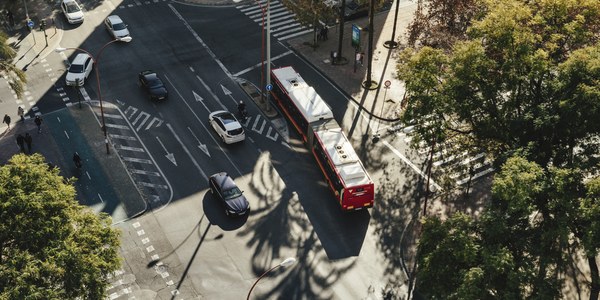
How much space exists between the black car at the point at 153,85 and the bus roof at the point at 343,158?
17.5m

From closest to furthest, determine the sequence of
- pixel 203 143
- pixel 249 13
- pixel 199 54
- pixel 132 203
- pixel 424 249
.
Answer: pixel 424 249 < pixel 132 203 < pixel 203 143 < pixel 199 54 < pixel 249 13

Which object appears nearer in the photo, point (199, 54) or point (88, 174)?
point (88, 174)

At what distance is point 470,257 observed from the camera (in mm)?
36062

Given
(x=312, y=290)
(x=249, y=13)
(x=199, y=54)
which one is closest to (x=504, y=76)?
(x=312, y=290)

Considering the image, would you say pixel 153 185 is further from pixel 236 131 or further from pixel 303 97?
pixel 303 97

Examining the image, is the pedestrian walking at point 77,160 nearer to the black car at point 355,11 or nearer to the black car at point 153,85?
the black car at point 153,85

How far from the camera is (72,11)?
7612cm

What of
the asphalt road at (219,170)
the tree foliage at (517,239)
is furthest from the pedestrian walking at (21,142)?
the tree foliage at (517,239)

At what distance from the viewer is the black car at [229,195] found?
5150 centimetres

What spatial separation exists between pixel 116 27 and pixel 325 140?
106 feet

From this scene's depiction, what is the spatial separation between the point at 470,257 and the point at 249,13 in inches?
2029

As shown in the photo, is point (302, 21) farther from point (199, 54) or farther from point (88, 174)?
point (88, 174)

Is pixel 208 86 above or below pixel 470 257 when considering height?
below

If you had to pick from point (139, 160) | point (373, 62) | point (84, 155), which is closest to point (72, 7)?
point (84, 155)
